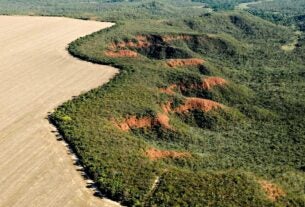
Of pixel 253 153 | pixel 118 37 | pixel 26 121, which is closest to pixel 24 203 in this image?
pixel 26 121

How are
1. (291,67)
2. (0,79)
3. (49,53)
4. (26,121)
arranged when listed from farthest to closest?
1. (291,67)
2. (49,53)
3. (0,79)
4. (26,121)

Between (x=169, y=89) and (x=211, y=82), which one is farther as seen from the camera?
(x=211, y=82)

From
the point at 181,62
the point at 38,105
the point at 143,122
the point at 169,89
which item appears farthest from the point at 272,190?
the point at 181,62

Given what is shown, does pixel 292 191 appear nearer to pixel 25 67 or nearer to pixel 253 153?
pixel 253 153

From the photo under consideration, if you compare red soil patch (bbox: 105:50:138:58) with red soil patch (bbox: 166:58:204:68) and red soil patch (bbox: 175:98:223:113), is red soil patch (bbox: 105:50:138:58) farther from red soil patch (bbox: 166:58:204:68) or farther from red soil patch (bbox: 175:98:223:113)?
red soil patch (bbox: 175:98:223:113)

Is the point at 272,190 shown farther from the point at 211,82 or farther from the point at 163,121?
the point at 211,82

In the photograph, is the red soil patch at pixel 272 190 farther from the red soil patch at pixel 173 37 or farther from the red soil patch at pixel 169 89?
the red soil patch at pixel 173 37

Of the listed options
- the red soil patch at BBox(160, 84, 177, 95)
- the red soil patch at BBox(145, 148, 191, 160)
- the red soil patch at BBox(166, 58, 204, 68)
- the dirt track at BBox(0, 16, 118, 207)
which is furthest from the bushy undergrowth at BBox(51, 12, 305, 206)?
the dirt track at BBox(0, 16, 118, 207)
